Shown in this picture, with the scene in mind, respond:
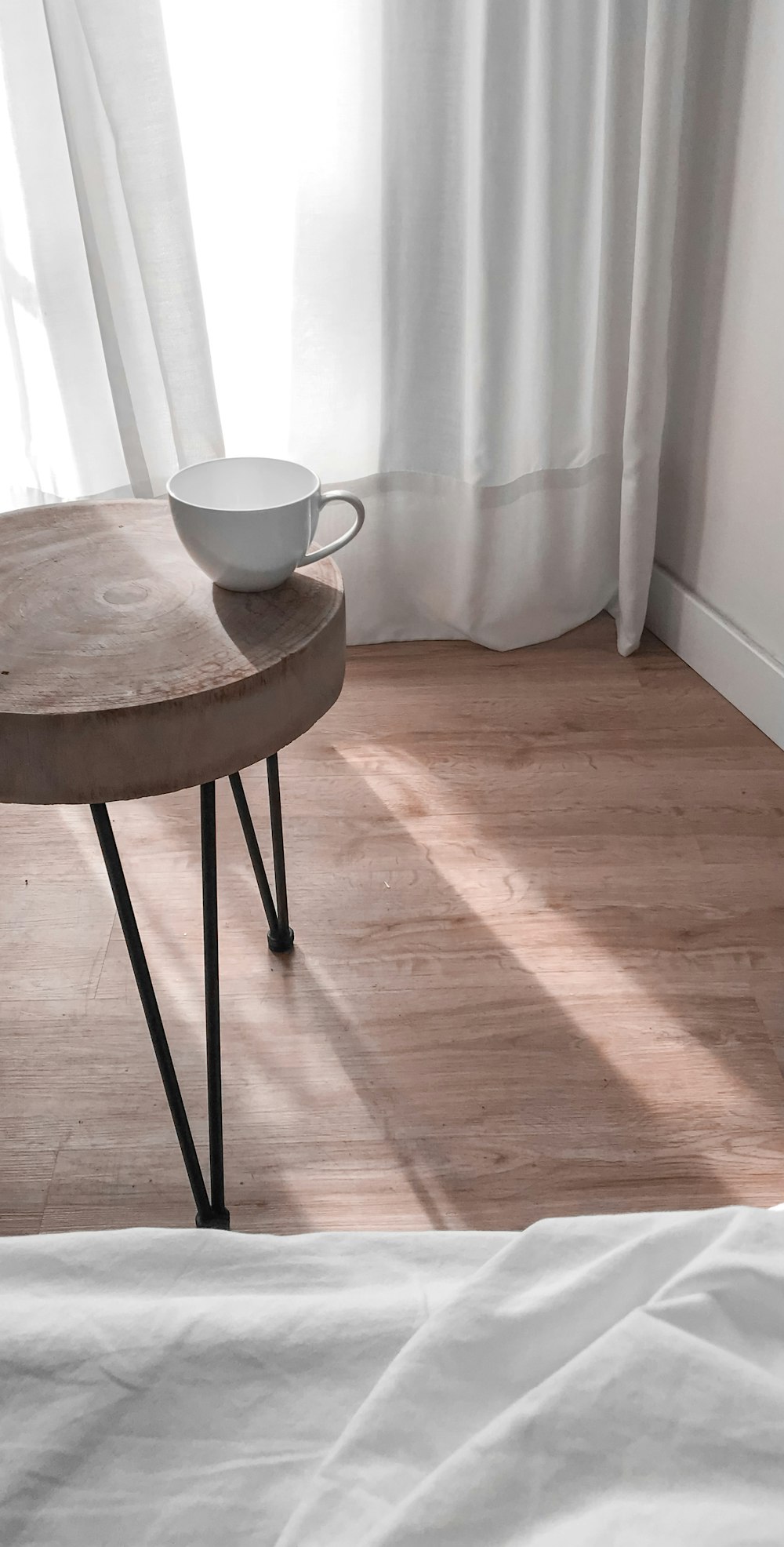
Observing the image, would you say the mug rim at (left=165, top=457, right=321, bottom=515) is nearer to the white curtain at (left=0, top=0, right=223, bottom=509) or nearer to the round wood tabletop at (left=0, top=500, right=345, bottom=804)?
the round wood tabletop at (left=0, top=500, right=345, bottom=804)

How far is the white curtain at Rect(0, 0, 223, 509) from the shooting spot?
1.52 metres

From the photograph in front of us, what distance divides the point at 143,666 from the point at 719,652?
1.21m

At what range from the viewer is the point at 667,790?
1.59m

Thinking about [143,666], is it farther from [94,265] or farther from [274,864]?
[94,265]

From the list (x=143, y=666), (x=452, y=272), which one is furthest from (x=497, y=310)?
(x=143, y=666)

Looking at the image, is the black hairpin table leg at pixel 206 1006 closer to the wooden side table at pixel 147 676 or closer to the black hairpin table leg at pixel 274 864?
the wooden side table at pixel 147 676

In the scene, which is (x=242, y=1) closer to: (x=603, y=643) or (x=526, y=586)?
(x=526, y=586)

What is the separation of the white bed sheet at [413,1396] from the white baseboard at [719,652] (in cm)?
130

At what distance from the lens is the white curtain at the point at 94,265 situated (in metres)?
1.52

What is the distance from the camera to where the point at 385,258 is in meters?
1.71

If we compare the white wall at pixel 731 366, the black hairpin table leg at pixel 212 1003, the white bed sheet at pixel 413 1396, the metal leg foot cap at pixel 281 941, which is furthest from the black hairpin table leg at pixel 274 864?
the white wall at pixel 731 366

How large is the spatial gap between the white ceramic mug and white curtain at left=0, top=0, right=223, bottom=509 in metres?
0.83

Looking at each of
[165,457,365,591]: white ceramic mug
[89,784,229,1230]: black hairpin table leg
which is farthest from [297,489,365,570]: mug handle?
A: [89,784,229,1230]: black hairpin table leg

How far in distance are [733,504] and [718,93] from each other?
0.57m
